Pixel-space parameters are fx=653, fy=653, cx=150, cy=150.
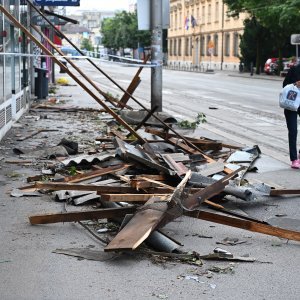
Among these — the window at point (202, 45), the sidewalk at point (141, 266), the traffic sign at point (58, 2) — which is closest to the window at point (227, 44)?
the window at point (202, 45)

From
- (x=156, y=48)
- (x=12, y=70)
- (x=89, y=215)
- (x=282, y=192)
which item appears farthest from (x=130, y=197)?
(x=156, y=48)

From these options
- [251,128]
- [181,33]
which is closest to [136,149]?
[251,128]

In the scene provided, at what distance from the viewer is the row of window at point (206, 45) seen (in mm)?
74312

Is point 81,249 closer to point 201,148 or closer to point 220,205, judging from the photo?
point 220,205

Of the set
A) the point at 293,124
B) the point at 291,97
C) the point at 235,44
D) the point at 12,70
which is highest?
the point at 235,44

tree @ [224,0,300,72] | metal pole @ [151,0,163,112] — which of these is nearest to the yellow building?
tree @ [224,0,300,72]

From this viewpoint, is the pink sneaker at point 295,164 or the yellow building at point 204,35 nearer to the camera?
the pink sneaker at point 295,164

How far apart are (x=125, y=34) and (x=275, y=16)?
249ft

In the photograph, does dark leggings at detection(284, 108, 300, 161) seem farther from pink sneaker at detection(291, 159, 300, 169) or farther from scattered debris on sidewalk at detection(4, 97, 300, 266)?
scattered debris on sidewalk at detection(4, 97, 300, 266)

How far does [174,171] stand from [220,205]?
36.8 inches

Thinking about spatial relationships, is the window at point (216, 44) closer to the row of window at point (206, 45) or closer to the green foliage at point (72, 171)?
the row of window at point (206, 45)

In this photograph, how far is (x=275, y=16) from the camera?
44.9 m

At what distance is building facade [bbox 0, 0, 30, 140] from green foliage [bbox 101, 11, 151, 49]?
87.6 meters

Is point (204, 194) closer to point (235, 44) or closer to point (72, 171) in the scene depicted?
point (72, 171)
